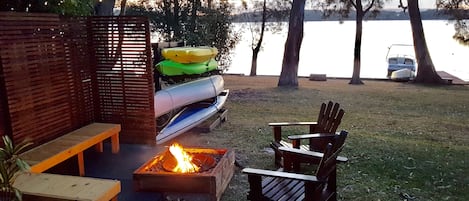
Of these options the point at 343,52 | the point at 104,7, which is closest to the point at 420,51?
the point at 104,7

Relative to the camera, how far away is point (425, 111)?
898cm

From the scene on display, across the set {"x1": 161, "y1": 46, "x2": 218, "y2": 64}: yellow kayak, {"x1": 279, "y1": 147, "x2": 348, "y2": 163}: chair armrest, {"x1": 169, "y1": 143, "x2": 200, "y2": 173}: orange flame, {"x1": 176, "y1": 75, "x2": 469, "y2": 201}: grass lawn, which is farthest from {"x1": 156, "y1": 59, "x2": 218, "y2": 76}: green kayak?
{"x1": 279, "y1": 147, "x2": 348, "y2": 163}: chair armrest

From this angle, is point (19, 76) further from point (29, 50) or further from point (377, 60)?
point (377, 60)

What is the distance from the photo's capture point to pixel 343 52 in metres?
37.7

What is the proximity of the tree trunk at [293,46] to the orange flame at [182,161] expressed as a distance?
9713mm

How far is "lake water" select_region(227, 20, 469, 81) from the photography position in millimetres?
23656

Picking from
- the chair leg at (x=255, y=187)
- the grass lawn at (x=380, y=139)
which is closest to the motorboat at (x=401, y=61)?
the grass lawn at (x=380, y=139)

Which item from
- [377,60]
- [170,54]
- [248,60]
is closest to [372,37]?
[377,60]

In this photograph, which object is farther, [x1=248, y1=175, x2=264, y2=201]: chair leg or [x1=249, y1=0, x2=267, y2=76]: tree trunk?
[x1=249, y1=0, x2=267, y2=76]: tree trunk

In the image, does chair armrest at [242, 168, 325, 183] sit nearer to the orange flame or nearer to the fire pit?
the fire pit

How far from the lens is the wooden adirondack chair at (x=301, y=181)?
10.1 ft

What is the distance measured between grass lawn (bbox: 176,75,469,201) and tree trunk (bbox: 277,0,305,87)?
210cm

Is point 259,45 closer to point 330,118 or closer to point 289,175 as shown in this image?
point 330,118

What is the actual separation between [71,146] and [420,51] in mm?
15025
